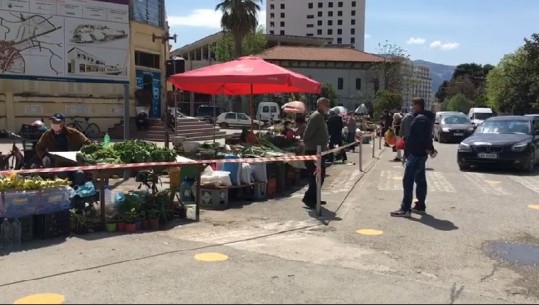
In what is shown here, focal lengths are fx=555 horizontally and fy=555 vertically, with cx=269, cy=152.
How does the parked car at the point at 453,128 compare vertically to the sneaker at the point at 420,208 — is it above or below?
above

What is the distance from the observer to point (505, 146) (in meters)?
14.1

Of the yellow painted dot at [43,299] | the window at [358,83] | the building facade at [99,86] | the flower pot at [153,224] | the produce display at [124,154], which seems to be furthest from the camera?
the window at [358,83]

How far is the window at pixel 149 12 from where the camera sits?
1033 inches

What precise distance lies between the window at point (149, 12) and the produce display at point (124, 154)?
62.6 feet

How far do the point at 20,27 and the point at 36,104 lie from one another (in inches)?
128

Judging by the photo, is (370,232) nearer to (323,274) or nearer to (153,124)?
(323,274)

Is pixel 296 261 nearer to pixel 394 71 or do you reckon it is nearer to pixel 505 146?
pixel 505 146

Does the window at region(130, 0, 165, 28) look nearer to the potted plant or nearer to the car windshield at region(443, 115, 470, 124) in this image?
the car windshield at region(443, 115, 470, 124)

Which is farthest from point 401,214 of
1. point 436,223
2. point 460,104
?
point 460,104

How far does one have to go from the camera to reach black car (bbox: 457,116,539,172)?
14.1m

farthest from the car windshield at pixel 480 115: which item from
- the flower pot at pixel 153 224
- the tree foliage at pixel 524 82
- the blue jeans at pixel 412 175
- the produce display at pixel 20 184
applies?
the produce display at pixel 20 184

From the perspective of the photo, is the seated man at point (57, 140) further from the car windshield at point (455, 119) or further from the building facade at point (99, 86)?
the car windshield at point (455, 119)

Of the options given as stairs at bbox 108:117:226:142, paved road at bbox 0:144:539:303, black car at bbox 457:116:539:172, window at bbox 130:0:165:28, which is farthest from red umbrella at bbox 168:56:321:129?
window at bbox 130:0:165:28

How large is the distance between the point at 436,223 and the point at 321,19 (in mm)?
134021
